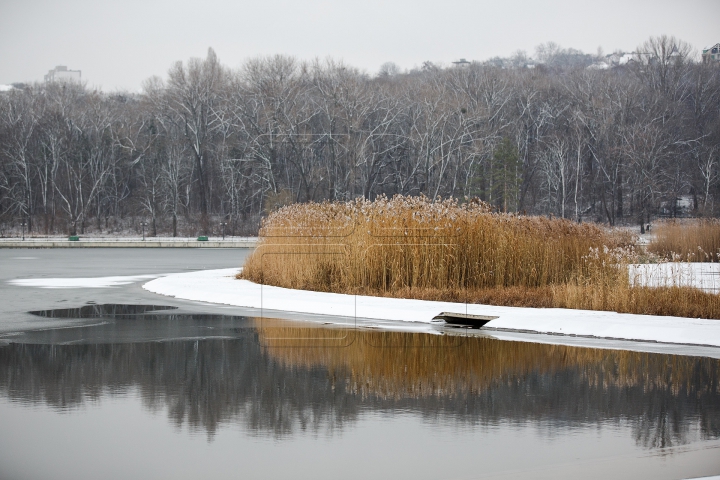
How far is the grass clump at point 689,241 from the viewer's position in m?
29.4

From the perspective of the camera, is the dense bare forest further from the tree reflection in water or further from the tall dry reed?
the tree reflection in water

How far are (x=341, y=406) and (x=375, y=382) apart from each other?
54.9 inches

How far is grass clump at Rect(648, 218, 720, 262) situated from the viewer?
29438 millimetres

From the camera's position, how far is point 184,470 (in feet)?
22.9

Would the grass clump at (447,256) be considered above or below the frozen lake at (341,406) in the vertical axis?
above

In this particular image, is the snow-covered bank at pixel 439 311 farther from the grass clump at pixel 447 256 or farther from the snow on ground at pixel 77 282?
the snow on ground at pixel 77 282

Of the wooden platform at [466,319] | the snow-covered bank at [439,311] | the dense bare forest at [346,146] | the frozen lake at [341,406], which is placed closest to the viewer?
the frozen lake at [341,406]

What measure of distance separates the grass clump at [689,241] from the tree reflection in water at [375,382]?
1793 centimetres

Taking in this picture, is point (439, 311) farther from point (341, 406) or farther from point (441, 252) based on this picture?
point (341, 406)

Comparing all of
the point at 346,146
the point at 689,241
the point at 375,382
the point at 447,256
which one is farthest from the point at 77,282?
the point at 346,146

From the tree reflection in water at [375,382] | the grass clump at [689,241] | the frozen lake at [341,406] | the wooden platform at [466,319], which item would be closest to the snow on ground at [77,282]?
the frozen lake at [341,406]

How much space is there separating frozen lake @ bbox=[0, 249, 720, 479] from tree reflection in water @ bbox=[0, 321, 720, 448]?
0.09 ft

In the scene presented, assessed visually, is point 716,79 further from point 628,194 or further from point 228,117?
point 228,117

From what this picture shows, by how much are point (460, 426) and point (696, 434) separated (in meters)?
2.12
